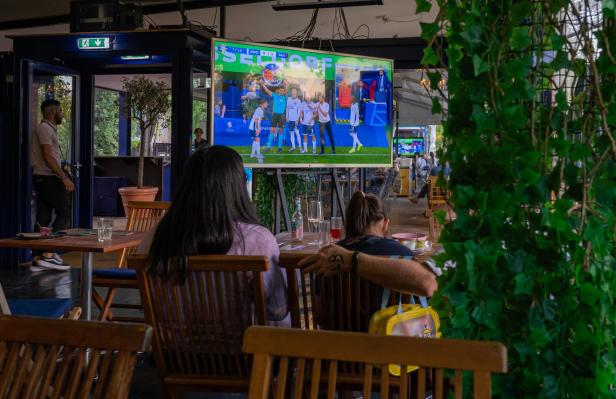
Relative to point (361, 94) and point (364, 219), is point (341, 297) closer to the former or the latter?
point (364, 219)

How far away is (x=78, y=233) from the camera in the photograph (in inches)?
151

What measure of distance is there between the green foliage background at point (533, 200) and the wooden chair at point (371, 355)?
133 mm

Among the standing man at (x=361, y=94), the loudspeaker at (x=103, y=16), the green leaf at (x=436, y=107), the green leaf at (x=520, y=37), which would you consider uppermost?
the loudspeaker at (x=103, y=16)

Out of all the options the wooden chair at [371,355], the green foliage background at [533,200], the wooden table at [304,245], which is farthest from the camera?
the wooden table at [304,245]

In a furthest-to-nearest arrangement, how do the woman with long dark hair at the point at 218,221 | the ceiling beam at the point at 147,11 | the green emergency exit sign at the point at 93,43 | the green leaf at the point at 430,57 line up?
the ceiling beam at the point at 147,11, the green emergency exit sign at the point at 93,43, the woman with long dark hair at the point at 218,221, the green leaf at the point at 430,57

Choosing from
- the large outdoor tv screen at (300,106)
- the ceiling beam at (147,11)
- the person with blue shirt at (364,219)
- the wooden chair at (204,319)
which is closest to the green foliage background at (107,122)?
the ceiling beam at (147,11)

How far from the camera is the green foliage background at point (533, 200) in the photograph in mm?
1122

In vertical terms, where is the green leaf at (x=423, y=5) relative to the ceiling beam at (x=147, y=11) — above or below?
below

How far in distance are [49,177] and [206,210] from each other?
5.35 m

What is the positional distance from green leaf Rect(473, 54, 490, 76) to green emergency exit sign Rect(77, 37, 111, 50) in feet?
20.5

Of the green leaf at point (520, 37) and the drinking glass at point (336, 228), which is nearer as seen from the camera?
the green leaf at point (520, 37)

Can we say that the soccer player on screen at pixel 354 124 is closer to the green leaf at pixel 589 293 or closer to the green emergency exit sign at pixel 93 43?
the green emergency exit sign at pixel 93 43

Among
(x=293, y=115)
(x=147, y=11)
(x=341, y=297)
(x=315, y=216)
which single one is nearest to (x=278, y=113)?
(x=293, y=115)

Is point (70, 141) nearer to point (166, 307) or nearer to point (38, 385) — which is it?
point (166, 307)
